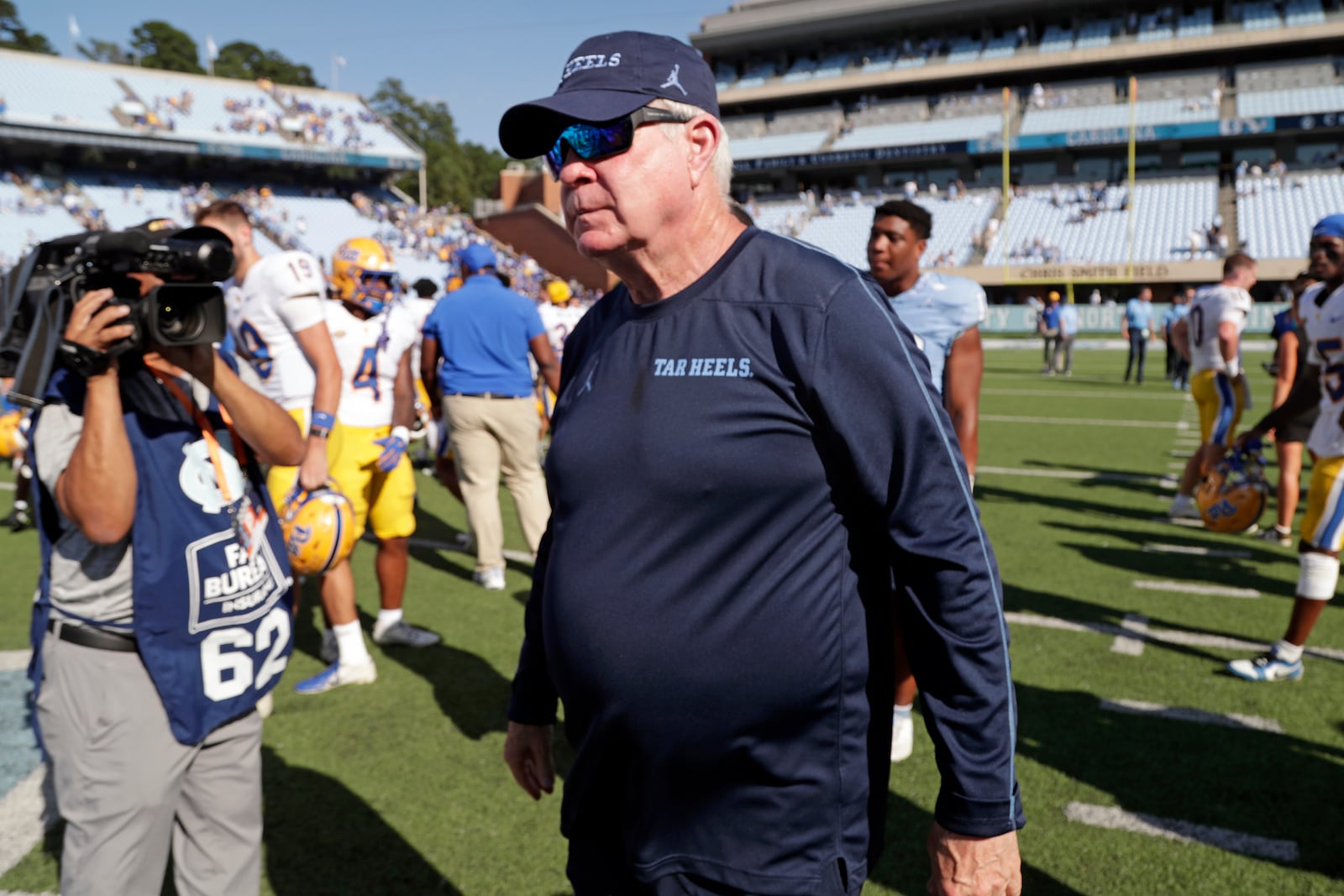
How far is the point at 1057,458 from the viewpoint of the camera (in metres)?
10.7

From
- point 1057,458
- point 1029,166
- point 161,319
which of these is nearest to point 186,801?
point 161,319

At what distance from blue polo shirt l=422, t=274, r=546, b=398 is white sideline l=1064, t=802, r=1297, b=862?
13.0 ft

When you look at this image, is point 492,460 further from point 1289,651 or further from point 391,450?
point 1289,651

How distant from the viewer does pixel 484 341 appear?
6.00 meters

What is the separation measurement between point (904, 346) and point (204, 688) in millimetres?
1683

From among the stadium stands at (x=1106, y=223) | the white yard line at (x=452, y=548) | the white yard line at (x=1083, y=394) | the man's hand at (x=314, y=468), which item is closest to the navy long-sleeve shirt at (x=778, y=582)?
the man's hand at (x=314, y=468)

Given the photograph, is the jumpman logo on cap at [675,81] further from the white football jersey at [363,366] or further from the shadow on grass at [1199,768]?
the white football jersey at [363,366]

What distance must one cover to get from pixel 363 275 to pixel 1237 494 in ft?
16.5

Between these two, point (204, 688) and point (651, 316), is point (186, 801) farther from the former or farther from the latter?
point (651, 316)

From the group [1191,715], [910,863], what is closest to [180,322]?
[910,863]

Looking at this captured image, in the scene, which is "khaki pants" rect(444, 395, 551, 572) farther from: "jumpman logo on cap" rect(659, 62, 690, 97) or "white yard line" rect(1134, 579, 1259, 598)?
"jumpman logo on cap" rect(659, 62, 690, 97)

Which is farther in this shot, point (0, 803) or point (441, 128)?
point (441, 128)

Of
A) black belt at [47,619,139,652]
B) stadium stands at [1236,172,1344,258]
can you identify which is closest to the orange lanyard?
black belt at [47,619,139,652]

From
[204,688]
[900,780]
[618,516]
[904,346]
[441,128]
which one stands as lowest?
[900,780]
